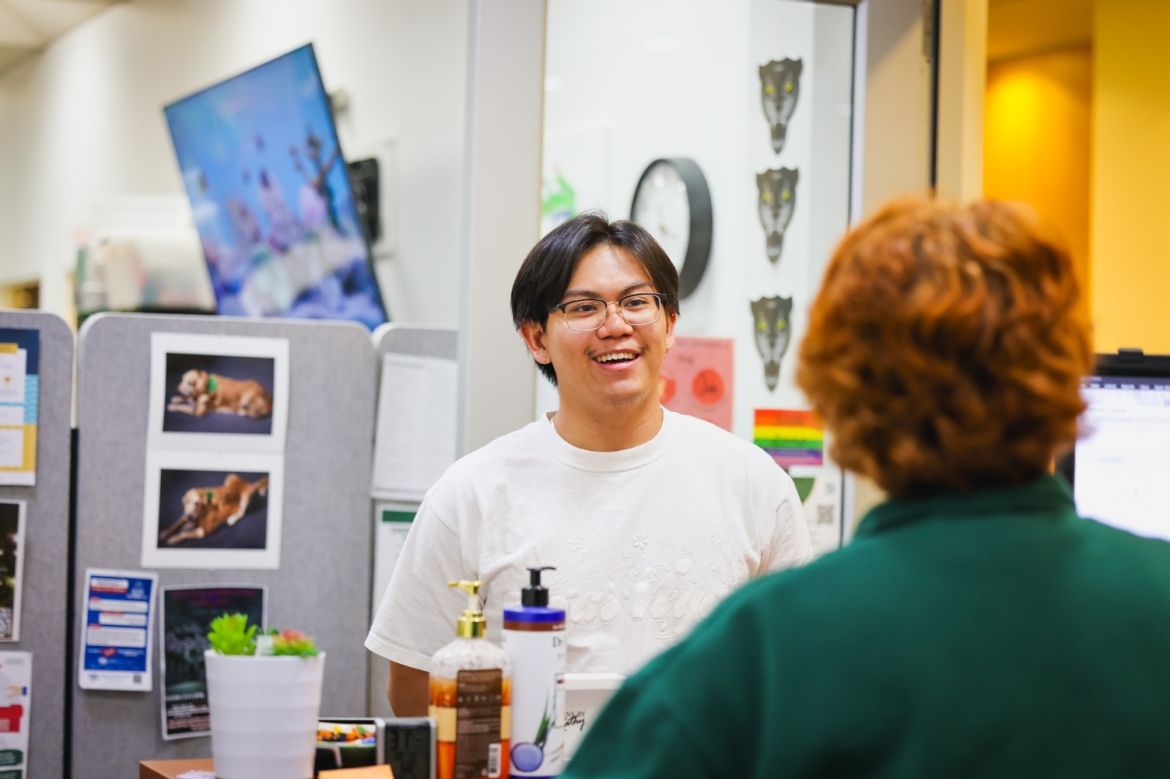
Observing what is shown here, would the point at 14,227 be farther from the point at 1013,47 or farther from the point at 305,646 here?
the point at 305,646

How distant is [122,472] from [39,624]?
0.29m

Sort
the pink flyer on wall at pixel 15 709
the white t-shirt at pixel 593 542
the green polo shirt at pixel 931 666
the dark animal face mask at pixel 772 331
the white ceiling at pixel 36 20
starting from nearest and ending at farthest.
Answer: the green polo shirt at pixel 931 666, the white t-shirt at pixel 593 542, the pink flyer on wall at pixel 15 709, the dark animal face mask at pixel 772 331, the white ceiling at pixel 36 20

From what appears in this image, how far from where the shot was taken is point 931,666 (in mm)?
790

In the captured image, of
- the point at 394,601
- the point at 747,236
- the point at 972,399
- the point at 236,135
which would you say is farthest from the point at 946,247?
the point at 236,135

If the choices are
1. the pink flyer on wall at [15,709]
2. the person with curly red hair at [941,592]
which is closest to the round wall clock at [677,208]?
the pink flyer on wall at [15,709]

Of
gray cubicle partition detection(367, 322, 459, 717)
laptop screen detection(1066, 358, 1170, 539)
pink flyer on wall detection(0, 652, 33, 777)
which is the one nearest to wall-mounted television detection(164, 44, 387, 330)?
gray cubicle partition detection(367, 322, 459, 717)

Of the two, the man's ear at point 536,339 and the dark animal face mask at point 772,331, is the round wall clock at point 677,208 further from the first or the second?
the man's ear at point 536,339

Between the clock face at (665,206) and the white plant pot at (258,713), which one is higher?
the clock face at (665,206)

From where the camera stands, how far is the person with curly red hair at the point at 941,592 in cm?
79

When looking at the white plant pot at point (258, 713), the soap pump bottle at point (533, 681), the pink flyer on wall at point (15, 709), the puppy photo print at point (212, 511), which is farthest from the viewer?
the puppy photo print at point (212, 511)

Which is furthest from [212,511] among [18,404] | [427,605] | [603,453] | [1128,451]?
[1128,451]

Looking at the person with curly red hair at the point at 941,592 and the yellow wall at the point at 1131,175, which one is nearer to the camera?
the person with curly red hair at the point at 941,592

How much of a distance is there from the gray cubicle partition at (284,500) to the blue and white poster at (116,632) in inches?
0.8

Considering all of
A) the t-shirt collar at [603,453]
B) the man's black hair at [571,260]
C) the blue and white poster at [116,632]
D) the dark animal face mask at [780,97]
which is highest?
the dark animal face mask at [780,97]
